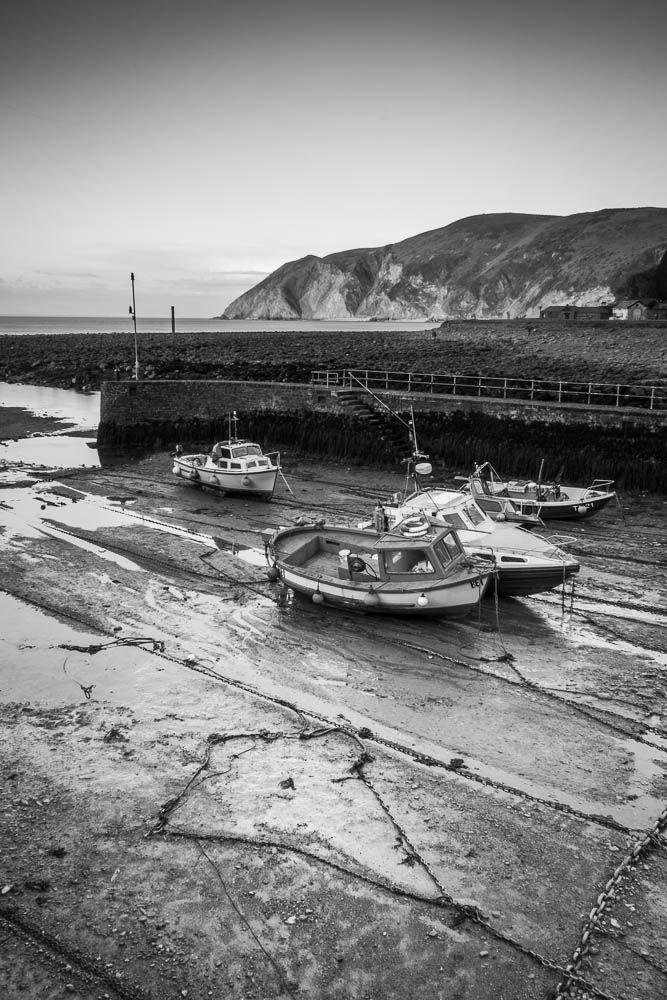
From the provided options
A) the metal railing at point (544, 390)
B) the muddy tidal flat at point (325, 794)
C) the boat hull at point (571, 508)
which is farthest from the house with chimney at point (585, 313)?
the muddy tidal flat at point (325, 794)

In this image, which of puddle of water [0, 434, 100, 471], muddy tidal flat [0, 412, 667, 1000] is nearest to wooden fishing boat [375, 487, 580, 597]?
muddy tidal flat [0, 412, 667, 1000]

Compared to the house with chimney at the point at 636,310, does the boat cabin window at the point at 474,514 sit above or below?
below

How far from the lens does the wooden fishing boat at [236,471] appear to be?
23234 millimetres

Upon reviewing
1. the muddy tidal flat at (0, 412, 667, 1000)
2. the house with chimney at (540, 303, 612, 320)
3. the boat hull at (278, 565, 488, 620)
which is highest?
the house with chimney at (540, 303, 612, 320)

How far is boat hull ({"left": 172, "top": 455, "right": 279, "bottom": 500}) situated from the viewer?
912 inches

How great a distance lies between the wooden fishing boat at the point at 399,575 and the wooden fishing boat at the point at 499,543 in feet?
1.98

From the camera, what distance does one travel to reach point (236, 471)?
23.4 m

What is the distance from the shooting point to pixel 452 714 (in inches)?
432

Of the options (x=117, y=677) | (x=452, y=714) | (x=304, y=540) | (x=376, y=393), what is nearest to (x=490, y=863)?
(x=452, y=714)

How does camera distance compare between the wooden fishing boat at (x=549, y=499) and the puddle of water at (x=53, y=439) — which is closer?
the wooden fishing boat at (x=549, y=499)

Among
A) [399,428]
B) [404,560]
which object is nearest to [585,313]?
[399,428]

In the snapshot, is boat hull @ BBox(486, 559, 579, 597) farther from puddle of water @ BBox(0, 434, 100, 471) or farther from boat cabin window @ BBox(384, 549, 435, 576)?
puddle of water @ BBox(0, 434, 100, 471)

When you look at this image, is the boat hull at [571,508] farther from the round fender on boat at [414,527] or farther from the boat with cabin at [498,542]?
the round fender on boat at [414,527]

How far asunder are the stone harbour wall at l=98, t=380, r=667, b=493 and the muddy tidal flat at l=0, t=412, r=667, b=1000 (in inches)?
373
